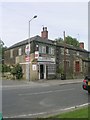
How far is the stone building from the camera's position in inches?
1540

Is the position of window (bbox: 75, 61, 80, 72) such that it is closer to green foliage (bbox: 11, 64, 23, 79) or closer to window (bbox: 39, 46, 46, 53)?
window (bbox: 39, 46, 46, 53)

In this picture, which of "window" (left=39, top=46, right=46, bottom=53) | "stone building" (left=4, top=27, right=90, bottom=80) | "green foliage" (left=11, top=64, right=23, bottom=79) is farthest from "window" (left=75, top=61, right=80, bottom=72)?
"green foliage" (left=11, top=64, right=23, bottom=79)

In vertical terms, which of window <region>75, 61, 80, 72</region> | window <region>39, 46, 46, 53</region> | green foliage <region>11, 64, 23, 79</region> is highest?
window <region>39, 46, 46, 53</region>

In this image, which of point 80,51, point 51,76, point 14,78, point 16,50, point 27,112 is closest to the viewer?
point 27,112

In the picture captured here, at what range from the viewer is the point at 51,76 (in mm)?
42562

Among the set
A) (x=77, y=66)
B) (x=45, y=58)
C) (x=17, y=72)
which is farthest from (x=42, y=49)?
(x=77, y=66)

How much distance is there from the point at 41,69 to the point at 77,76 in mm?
10679

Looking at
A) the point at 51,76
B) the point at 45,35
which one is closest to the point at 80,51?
the point at 45,35

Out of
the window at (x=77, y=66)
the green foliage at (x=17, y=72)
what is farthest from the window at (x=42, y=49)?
the window at (x=77, y=66)

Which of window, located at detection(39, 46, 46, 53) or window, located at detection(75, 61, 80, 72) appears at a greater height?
window, located at detection(39, 46, 46, 53)

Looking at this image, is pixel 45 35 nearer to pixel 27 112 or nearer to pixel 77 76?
pixel 77 76

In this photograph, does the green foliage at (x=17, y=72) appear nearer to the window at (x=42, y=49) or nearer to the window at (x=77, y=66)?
the window at (x=42, y=49)

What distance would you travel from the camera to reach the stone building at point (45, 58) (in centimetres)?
3912

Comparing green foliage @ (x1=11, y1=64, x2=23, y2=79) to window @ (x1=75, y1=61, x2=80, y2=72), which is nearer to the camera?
green foliage @ (x1=11, y1=64, x2=23, y2=79)
